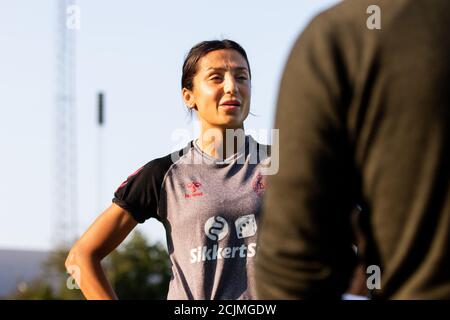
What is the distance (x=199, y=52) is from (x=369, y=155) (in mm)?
4312

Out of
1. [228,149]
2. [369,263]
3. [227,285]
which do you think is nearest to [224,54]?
[228,149]

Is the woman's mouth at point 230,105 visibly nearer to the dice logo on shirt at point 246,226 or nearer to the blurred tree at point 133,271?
the dice logo on shirt at point 246,226

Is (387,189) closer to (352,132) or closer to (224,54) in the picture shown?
(352,132)

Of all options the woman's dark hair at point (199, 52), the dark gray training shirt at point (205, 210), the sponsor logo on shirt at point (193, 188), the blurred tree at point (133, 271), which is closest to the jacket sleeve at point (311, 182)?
the dark gray training shirt at point (205, 210)

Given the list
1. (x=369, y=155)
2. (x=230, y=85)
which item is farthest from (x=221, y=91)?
(x=369, y=155)

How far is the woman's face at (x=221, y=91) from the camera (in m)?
5.77

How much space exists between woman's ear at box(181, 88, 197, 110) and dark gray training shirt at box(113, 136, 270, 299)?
1.24ft

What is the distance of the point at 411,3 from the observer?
192 centimetres

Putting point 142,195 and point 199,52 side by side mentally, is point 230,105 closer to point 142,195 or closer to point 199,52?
point 199,52

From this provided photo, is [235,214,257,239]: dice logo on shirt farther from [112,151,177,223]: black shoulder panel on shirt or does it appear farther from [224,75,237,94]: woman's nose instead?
[224,75,237,94]: woman's nose

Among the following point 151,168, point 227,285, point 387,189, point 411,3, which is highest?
point 411,3

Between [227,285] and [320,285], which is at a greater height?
[320,285]

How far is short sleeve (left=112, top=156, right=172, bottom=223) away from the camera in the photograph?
5660mm
